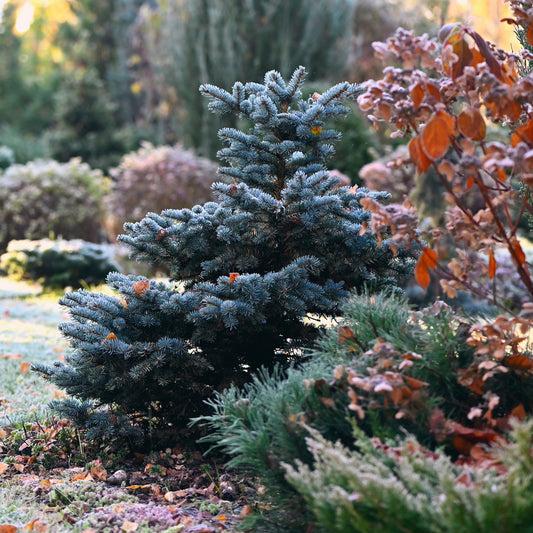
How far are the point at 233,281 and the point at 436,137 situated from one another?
1162 mm

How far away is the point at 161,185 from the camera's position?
10.1 metres

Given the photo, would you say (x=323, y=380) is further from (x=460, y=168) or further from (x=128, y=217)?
(x=128, y=217)

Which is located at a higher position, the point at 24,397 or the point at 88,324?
the point at 88,324

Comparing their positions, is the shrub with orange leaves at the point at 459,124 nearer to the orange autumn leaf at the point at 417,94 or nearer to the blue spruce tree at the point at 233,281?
the orange autumn leaf at the point at 417,94

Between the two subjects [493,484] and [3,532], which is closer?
[493,484]

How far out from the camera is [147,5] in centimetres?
2075

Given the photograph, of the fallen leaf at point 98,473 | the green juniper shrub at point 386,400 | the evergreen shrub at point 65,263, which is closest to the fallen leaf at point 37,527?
the fallen leaf at point 98,473

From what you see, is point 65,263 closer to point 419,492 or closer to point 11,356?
point 11,356

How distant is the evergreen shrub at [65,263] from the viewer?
8414 millimetres

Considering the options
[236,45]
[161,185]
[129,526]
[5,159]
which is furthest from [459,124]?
[5,159]

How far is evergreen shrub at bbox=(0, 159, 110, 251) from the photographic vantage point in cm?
1083

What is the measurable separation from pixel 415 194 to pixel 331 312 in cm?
105

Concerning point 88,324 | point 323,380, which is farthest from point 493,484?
point 88,324

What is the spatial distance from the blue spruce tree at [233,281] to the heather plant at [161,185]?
7.05 meters
